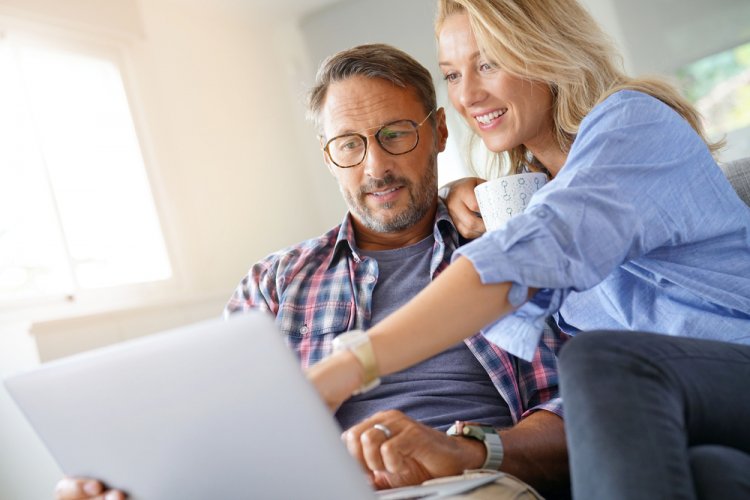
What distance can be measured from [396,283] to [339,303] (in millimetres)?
129

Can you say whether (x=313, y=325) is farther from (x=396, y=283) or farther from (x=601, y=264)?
(x=601, y=264)

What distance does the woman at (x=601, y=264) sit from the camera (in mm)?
745

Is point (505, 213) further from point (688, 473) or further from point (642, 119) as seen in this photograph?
point (688, 473)

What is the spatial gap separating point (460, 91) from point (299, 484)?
0.93 meters

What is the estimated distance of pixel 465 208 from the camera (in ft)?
5.35

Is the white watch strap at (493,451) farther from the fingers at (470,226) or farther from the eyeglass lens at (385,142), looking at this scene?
the eyeglass lens at (385,142)

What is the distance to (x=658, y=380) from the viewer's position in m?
0.76

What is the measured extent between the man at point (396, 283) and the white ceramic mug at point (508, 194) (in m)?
0.29

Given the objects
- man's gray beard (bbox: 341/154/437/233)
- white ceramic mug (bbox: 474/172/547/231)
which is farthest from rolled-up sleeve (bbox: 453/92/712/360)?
man's gray beard (bbox: 341/154/437/233)

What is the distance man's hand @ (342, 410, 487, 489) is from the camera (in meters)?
1.05

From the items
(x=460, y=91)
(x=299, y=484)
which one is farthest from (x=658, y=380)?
(x=460, y=91)

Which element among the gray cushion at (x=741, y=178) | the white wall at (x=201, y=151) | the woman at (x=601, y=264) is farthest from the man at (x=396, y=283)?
the white wall at (x=201, y=151)

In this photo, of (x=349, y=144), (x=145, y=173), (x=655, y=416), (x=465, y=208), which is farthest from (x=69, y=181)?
(x=655, y=416)

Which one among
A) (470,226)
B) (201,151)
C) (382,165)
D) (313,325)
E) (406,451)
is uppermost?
(201,151)
